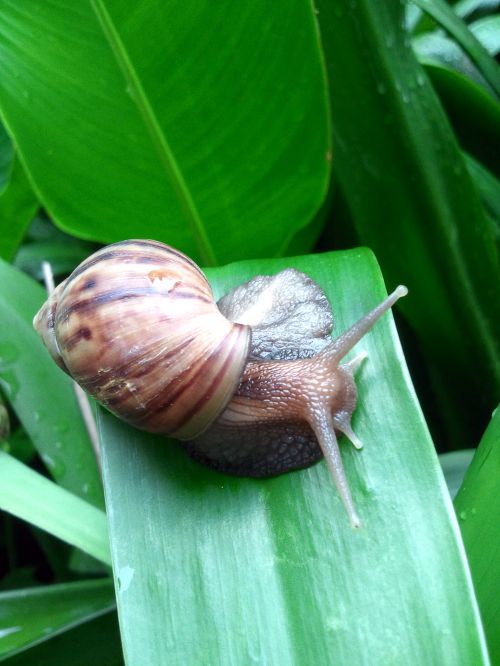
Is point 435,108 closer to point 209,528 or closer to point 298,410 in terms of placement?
point 298,410

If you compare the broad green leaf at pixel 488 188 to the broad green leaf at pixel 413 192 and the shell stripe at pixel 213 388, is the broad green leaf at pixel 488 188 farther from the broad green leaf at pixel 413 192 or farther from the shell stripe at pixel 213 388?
the shell stripe at pixel 213 388

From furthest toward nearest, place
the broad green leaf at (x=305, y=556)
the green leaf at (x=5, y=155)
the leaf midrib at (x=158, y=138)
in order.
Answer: the green leaf at (x=5, y=155)
the leaf midrib at (x=158, y=138)
the broad green leaf at (x=305, y=556)

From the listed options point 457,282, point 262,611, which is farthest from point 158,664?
point 457,282

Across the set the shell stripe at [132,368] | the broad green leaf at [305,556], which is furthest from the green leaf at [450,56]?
the shell stripe at [132,368]

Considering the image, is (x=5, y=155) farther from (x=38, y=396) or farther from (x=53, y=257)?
(x=38, y=396)

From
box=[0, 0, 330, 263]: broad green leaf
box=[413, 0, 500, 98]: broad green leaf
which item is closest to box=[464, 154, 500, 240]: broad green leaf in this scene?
box=[413, 0, 500, 98]: broad green leaf

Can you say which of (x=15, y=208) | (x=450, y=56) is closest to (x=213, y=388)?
(x=15, y=208)

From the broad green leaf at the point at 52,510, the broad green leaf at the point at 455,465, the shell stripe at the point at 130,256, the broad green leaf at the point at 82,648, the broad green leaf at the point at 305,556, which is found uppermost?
the shell stripe at the point at 130,256
